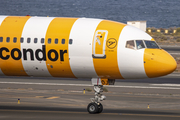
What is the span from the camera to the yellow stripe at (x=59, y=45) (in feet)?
78.2

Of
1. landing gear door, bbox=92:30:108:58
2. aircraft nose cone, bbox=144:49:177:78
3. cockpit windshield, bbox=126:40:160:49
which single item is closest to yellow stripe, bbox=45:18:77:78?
landing gear door, bbox=92:30:108:58

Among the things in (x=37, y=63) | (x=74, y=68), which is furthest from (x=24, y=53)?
(x=74, y=68)

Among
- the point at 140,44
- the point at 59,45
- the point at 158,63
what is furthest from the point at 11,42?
the point at 158,63

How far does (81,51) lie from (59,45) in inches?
58.0

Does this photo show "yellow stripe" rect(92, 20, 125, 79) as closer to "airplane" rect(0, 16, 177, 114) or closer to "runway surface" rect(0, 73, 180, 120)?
"airplane" rect(0, 16, 177, 114)

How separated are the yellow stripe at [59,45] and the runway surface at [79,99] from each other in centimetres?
298

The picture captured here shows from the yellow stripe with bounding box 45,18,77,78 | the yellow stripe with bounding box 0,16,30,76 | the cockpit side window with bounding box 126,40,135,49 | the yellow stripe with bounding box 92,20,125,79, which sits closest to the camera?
the cockpit side window with bounding box 126,40,135,49

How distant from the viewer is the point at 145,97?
1309 inches

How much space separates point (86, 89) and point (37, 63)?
12.9 m

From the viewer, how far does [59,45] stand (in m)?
23.8

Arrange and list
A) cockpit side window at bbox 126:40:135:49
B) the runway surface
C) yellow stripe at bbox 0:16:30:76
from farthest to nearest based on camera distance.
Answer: the runway surface
yellow stripe at bbox 0:16:30:76
cockpit side window at bbox 126:40:135:49

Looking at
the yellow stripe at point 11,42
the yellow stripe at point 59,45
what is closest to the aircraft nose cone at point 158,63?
the yellow stripe at point 59,45

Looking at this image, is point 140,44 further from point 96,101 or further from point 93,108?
point 93,108

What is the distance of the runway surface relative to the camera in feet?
83.0
